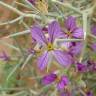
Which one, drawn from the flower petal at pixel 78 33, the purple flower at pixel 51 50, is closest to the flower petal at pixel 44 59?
the purple flower at pixel 51 50

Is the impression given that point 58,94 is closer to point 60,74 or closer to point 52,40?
point 60,74

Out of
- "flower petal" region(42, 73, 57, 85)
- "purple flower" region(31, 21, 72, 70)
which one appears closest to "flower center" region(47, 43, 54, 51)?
"purple flower" region(31, 21, 72, 70)

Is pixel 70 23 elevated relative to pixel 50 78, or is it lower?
elevated

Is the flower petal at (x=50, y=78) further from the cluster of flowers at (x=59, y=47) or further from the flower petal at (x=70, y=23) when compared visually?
the flower petal at (x=70, y=23)

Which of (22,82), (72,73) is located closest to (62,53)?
(72,73)

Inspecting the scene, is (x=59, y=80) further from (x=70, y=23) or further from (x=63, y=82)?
(x=70, y=23)

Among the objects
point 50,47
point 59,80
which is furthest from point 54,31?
point 59,80
